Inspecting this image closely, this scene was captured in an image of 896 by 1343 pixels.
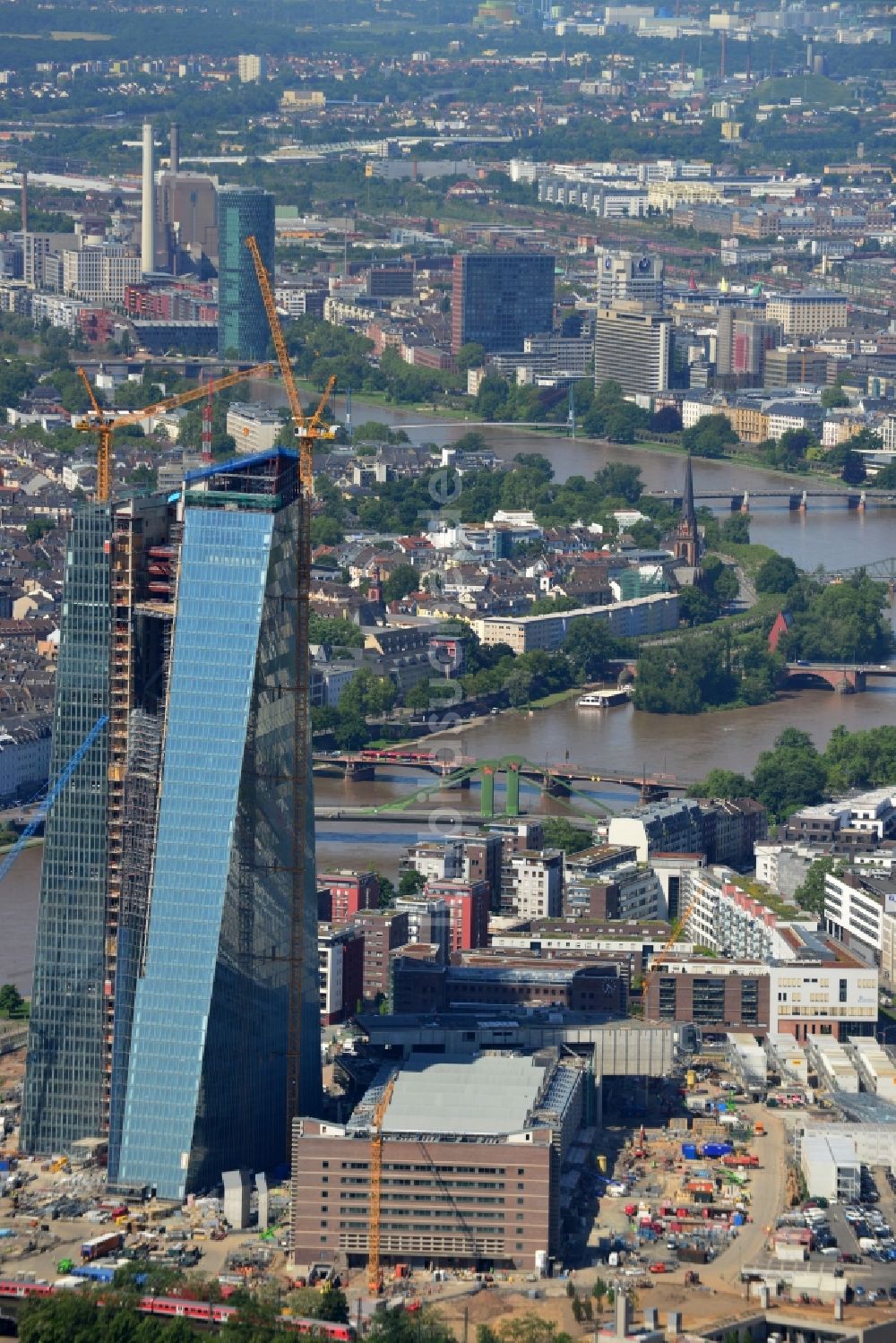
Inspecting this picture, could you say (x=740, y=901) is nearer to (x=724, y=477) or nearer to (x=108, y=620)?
(x=108, y=620)

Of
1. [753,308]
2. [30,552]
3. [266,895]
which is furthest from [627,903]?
[753,308]

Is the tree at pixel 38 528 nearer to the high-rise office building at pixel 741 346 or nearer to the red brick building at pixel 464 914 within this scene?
the high-rise office building at pixel 741 346

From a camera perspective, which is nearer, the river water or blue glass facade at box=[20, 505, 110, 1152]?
blue glass facade at box=[20, 505, 110, 1152]

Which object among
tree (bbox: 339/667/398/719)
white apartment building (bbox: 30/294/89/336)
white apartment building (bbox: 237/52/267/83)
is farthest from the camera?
white apartment building (bbox: 237/52/267/83)

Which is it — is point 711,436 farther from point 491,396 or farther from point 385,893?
point 385,893

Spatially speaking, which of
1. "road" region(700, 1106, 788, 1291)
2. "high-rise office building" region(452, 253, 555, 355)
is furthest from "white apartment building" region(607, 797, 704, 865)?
"high-rise office building" region(452, 253, 555, 355)

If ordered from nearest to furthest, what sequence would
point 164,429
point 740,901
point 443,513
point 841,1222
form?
1. point 841,1222
2. point 740,901
3. point 443,513
4. point 164,429

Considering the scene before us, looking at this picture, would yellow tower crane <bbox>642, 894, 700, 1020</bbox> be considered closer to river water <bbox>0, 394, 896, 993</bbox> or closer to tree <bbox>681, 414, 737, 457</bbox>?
river water <bbox>0, 394, 896, 993</bbox>
